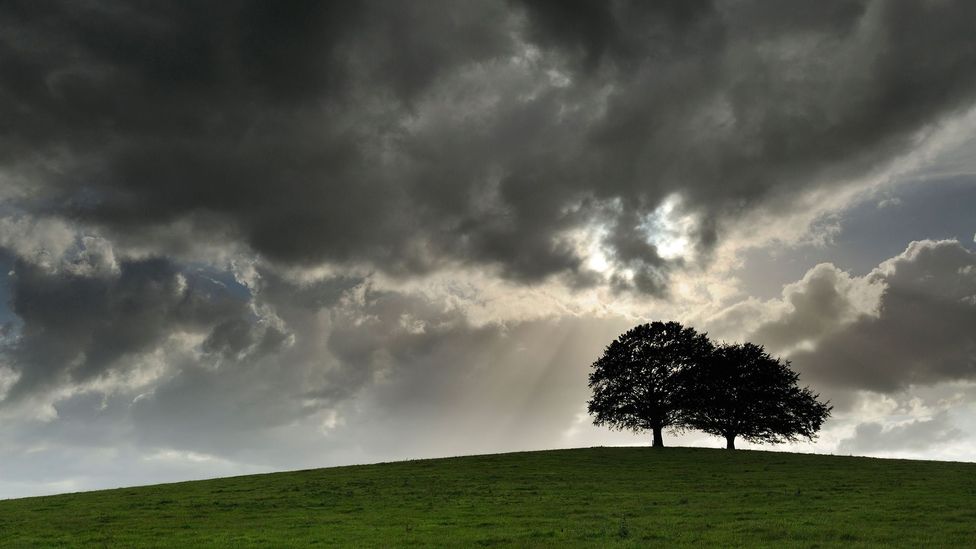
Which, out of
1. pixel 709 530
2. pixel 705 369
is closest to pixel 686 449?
pixel 705 369

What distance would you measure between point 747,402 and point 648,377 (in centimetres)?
1277

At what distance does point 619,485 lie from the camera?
45.5 m

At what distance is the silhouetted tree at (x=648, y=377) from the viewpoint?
256ft

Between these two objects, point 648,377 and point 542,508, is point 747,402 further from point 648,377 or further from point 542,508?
point 542,508

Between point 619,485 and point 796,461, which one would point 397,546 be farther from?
point 796,461

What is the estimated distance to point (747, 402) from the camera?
258 ft

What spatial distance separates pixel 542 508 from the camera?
117 feet

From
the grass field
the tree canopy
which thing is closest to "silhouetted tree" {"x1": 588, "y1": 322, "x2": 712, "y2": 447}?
the tree canopy

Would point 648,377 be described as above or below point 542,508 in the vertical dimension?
above

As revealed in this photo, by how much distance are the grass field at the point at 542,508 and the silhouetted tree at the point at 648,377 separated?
17.6 m

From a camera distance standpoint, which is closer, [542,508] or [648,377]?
[542,508]

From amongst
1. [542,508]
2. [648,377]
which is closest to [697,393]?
[648,377]

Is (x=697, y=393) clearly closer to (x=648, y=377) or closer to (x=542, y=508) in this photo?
(x=648, y=377)

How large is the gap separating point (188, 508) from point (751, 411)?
213 ft
